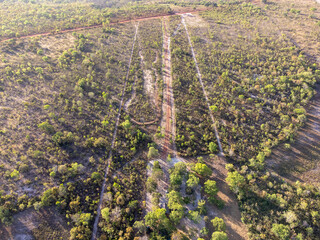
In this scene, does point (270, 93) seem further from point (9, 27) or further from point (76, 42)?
point (9, 27)

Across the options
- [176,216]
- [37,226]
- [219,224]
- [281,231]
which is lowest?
[37,226]

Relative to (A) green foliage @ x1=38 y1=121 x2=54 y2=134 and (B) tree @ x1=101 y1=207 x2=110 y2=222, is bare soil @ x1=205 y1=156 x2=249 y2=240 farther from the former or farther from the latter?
(A) green foliage @ x1=38 y1=121 x2=54 y2=134

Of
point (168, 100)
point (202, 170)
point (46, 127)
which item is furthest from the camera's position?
point (168, 100)

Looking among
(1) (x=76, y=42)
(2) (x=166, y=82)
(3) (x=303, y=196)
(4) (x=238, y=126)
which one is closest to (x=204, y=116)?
(4) (x=238, y=126)

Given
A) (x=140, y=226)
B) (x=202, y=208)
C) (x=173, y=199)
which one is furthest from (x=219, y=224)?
(x=140, y=226)

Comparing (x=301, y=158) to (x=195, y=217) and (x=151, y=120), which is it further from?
(x=151, y=120)

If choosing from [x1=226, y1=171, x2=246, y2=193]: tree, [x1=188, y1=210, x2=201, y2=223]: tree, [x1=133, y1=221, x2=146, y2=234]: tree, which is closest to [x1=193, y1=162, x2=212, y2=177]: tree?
[x1=226, y1=171, x2=246, y2=193]: tree

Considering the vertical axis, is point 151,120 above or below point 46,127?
below

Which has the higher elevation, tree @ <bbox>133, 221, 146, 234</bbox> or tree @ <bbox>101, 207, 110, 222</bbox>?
tree @ <bbox>101, 207, 110, 222</bbox>
